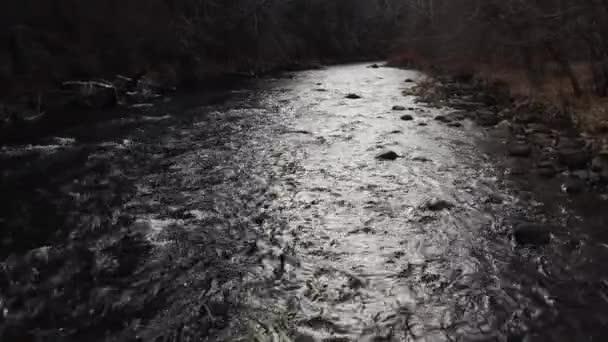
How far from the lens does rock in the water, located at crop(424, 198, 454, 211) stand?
803 cm

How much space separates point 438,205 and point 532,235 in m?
1.82

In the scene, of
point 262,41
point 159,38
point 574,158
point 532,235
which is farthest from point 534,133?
point 262,41

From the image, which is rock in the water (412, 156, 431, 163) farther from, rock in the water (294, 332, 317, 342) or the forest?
rock in the water (294, 332, 317, 342)

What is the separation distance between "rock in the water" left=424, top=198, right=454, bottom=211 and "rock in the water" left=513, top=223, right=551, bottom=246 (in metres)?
1.48

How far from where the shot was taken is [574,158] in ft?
31.5

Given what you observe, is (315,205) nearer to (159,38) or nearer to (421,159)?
(421,159)

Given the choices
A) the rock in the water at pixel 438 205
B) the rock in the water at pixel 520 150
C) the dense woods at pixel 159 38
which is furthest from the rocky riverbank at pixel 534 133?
the dense woods at pixel 159 38

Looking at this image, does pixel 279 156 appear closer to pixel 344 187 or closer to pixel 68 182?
pixel 344 187

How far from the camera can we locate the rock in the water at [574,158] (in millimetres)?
9516

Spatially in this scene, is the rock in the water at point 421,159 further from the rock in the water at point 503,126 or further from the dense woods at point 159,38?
the dense woods at point 159,38

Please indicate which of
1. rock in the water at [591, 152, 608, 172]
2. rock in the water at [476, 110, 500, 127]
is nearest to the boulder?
rock in the water at [476, 110, 500, 127]

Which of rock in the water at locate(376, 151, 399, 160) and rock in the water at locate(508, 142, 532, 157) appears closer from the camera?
rock in the water at locate(508, 142, 532, 157)

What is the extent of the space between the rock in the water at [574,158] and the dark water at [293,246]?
1.07 meters

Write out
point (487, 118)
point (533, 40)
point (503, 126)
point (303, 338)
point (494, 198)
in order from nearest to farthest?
point (303, 338) < point (494, 198) < point (503, 126) < point (533, 40) < point (487, 118)
